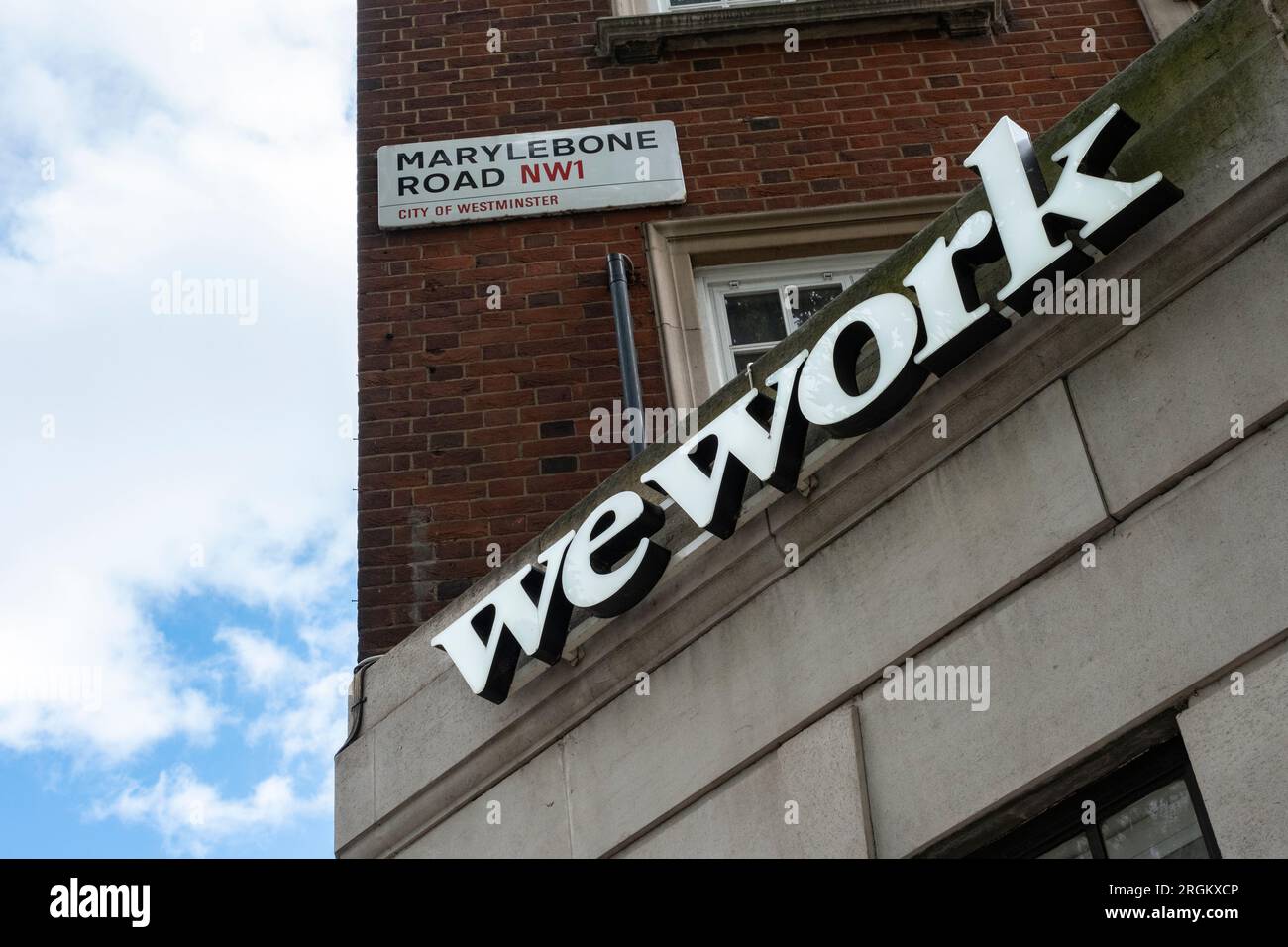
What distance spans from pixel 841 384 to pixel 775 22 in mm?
4315

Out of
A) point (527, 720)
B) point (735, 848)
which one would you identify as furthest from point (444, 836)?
point (735, 848)

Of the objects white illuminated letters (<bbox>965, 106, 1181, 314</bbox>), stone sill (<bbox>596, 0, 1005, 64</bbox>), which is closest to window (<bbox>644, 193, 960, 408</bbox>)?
stone sill (<bbox>596, 0, 1005, 64</bbox>)

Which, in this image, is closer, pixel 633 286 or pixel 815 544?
pixel 815 544

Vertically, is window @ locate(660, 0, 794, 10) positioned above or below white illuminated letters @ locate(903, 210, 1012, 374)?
above

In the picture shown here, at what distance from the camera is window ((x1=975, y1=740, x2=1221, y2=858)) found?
13.4ft

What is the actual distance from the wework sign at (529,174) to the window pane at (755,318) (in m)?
0.68

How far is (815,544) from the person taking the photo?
511 centimetres

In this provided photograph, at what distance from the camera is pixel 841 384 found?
4941 millimetres

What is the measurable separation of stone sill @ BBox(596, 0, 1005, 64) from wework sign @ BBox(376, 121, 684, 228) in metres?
0.59

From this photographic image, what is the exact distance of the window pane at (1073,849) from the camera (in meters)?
4.32

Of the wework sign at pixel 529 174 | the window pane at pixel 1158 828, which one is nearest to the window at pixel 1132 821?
the window pane at pixel 1158 828

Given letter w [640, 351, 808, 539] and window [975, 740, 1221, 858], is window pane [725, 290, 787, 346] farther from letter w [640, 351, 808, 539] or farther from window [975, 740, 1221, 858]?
window [975, 740, 1221, 858]

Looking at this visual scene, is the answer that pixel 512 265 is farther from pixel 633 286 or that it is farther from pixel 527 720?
pixel 527 720
